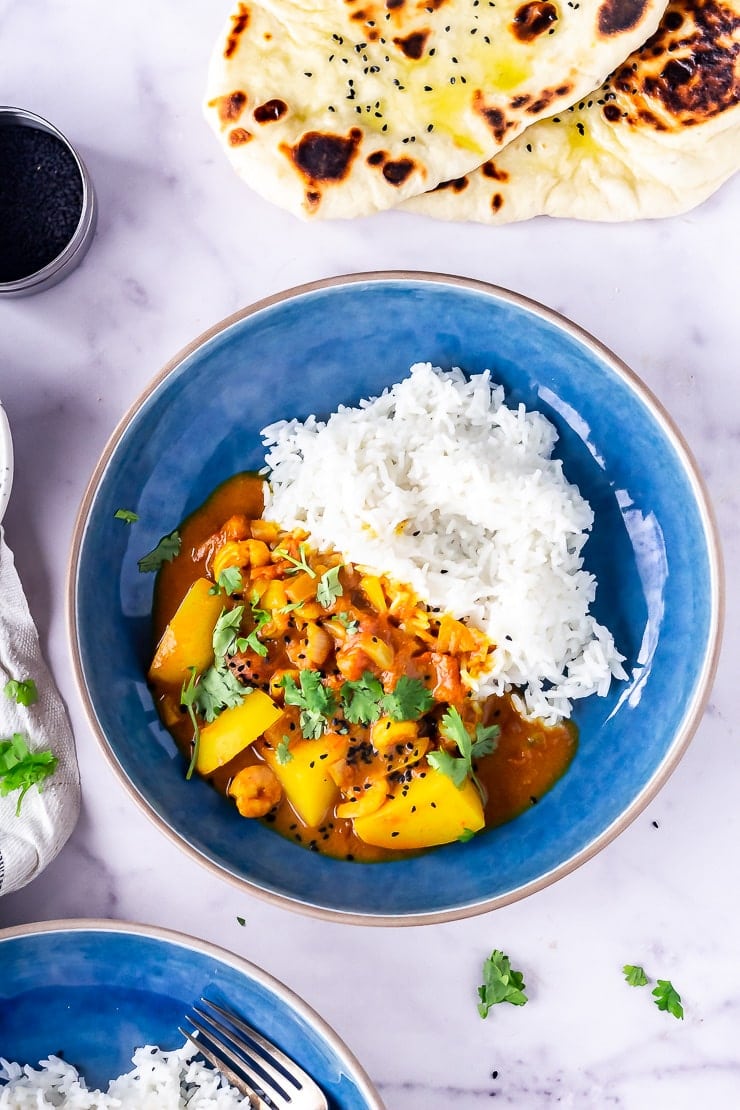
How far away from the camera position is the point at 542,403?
2.94 m

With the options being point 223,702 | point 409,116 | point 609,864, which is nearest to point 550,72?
point 409,116

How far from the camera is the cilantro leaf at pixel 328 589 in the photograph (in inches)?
109

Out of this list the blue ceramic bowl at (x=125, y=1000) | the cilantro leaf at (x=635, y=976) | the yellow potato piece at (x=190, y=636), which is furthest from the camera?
the cilantro leaf at (x=635, y=976)

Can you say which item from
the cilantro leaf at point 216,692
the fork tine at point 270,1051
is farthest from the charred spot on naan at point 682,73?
the fork tine at point 270,1051

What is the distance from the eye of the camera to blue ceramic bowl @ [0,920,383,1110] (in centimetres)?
266

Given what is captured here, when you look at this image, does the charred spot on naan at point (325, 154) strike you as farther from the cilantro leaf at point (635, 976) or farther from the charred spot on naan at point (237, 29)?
the cilantro leaf at point (635, 976)

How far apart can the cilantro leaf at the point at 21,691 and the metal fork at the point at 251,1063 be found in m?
0.95

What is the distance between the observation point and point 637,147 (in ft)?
9.27

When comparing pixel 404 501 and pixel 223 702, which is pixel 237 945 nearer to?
pixel 223 702

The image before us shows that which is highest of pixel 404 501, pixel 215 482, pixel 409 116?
pixel 409 116

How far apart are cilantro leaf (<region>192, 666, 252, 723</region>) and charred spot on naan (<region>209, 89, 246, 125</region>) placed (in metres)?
1.48

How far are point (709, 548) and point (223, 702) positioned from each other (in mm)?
1352

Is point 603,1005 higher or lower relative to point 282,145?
lower

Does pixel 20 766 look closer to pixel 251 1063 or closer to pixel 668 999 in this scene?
pixel 251 1063
